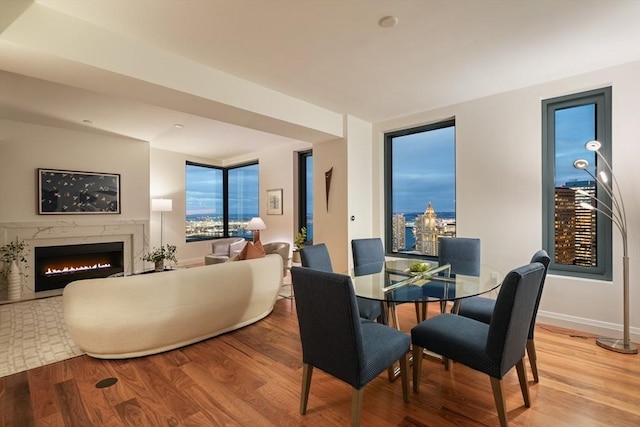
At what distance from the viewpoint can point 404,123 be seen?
452cm

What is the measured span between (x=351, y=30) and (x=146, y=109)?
3.11 metres

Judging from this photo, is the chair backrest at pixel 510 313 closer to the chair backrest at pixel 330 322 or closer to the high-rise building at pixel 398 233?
the chair backrest at pixel 330 322

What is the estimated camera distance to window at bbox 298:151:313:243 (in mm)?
6215

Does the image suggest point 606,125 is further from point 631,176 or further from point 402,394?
point 402,394

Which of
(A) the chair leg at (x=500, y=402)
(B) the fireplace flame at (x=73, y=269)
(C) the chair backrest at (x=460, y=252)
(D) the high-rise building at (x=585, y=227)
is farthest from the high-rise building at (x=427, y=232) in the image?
(B) the fireplace flame at (x=73, y=269)

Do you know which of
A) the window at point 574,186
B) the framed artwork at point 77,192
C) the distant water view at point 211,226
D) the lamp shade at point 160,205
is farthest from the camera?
the distant water view at point 211,226

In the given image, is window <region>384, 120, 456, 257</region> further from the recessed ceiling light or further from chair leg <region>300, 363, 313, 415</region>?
chair leg <region>300, 363, 313, 415</region>

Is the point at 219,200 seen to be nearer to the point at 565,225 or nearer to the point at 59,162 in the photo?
the point at 59,162

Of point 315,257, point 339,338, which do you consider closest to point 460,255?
point 315,257

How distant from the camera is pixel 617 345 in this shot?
274cm

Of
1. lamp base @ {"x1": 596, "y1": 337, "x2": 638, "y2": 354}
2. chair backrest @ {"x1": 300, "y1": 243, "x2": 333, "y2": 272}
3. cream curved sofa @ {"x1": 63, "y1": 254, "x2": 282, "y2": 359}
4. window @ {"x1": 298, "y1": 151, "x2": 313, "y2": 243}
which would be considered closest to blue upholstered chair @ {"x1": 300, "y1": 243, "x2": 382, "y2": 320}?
chair backrest @ {"x1": 300, "y1": 243, "x2": 333, "y2": 272}

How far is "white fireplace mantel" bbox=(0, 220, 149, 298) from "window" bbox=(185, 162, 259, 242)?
1537 mm

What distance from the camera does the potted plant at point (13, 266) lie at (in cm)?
435

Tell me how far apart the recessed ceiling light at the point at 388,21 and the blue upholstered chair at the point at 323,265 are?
6.08ft
